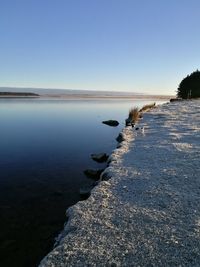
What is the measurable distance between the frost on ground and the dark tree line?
54.0 meters

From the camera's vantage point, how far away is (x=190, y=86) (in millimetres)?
66875

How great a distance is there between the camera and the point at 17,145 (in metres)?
24.9

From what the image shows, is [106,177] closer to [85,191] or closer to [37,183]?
[85,191]

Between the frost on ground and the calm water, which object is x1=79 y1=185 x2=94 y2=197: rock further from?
the frost on ground

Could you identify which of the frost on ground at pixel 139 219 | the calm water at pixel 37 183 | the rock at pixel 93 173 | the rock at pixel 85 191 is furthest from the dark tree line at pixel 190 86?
the rock at pixel 85 191

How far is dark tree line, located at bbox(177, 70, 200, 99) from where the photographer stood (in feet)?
216

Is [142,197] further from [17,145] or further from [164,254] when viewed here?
[17,145]

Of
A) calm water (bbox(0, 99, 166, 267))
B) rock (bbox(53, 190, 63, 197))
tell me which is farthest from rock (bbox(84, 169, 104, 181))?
rock (bbox(53, 190, 63, 197))

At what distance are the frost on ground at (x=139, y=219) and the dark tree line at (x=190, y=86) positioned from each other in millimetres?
54011

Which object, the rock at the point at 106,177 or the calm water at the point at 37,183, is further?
the rock at the point at 106,177

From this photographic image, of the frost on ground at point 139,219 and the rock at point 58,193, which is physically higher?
the frost on ground at point 139,219

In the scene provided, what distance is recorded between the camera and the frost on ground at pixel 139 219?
6.99 metres

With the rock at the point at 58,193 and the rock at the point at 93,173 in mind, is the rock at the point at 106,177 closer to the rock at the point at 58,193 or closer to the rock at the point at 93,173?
the rock at the point at 58,193

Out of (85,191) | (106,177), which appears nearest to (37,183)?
(85,191)
